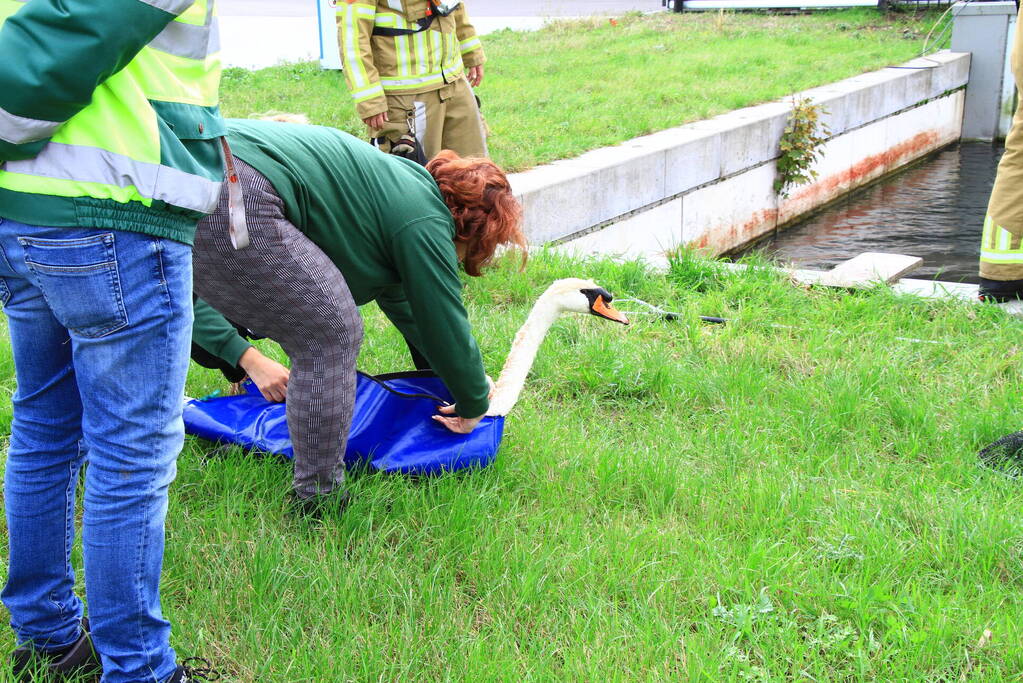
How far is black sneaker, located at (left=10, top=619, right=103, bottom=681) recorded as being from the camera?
2129mm

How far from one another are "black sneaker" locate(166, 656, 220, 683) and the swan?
1.49 meters

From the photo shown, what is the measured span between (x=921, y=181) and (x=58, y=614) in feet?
39.5

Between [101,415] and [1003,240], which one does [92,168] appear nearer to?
[101,415]

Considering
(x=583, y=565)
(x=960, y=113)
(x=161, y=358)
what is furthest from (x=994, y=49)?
(x=161, y=358)

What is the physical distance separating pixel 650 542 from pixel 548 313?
3.45 ft

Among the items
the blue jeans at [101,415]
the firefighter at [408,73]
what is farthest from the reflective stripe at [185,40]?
the firefighter at [408,73]

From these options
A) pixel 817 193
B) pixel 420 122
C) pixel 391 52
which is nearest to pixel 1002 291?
pixel 420 122

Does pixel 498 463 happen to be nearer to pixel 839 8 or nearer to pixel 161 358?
pixel 161 358

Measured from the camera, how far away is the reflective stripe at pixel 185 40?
5.77 feet

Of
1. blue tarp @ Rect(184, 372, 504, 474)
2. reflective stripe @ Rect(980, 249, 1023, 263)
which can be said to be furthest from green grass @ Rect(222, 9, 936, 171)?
blue tarp @ Rect(184, 372, 504, 474)

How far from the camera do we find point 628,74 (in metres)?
11.8

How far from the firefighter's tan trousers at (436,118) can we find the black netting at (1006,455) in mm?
3444

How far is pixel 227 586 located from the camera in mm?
2625

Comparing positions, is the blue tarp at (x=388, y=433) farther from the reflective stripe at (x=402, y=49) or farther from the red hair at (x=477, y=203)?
the reflective stripe at (x=402, y=49)
